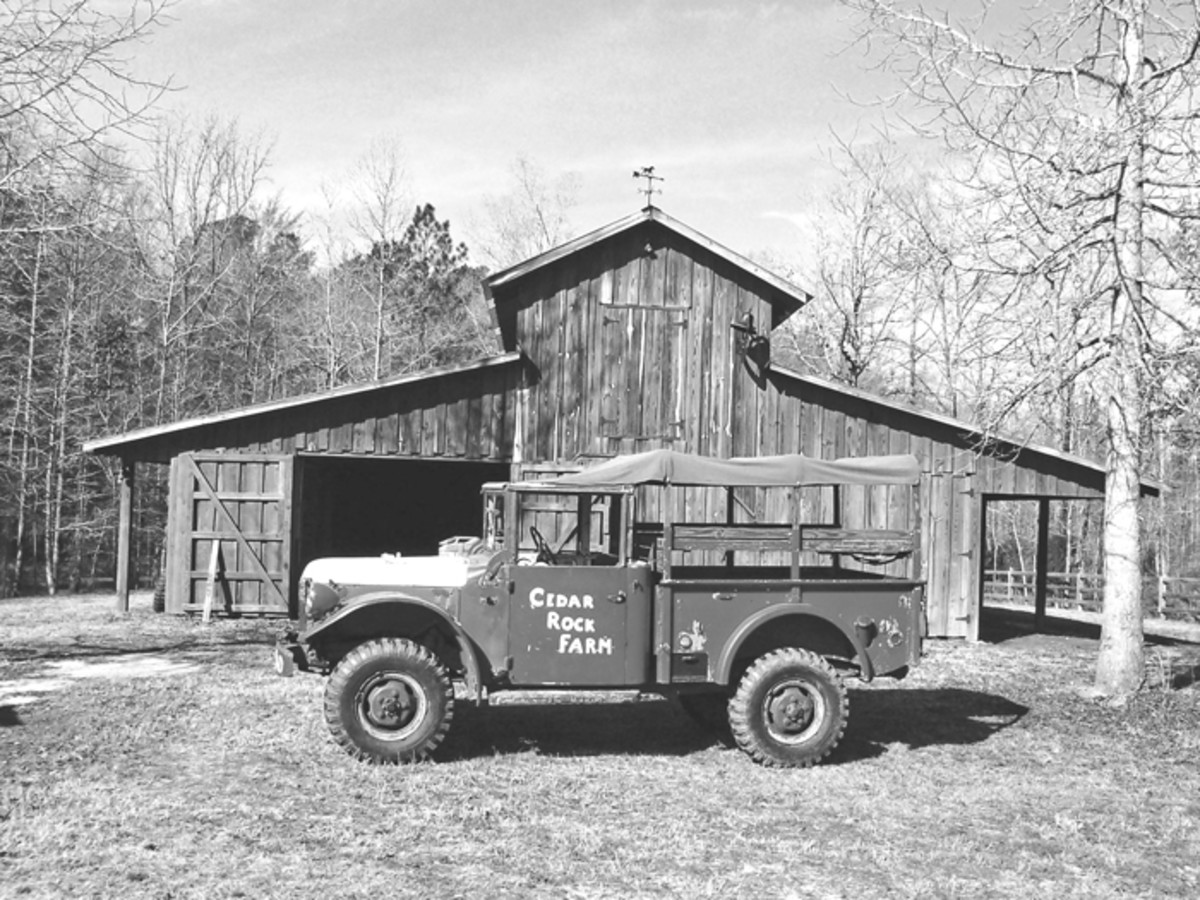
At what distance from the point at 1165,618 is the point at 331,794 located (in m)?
28.3

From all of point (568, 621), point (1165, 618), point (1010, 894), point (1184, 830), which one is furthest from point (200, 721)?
point (1165, 618)

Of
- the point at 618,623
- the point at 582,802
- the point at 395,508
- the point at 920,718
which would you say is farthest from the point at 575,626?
the point at 395,508

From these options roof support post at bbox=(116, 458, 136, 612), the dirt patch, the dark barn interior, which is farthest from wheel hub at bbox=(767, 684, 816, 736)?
the dark barn interior

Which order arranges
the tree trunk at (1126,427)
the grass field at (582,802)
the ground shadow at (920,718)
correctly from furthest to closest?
the tree trunk at (1126,427), the ground shadow at (920,718), the grass field at (582,802)

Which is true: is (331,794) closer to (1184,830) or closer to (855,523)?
(1184,830)

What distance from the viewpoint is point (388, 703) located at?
8172 mm

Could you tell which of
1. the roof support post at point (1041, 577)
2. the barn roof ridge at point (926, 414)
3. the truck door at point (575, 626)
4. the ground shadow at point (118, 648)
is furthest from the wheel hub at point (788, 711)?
the roof support post at point (1041, 577)

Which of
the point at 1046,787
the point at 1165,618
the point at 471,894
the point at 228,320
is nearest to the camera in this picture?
the point at 471,894

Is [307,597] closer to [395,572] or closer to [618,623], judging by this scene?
[395,572]

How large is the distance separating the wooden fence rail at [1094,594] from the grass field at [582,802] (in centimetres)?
1895

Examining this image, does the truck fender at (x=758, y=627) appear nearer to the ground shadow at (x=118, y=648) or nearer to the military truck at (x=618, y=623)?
the military truck at (x=618, y=623)

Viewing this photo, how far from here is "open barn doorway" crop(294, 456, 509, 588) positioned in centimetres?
2658

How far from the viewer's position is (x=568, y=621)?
844cm

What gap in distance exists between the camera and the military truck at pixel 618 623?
27.0 feet
